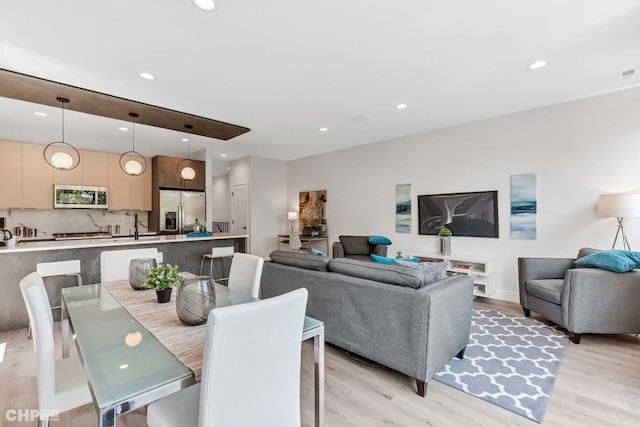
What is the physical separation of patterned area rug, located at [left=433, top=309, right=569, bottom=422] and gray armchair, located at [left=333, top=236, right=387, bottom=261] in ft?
7.31

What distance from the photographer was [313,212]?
7008 millimetres

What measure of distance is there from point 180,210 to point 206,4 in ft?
15.7

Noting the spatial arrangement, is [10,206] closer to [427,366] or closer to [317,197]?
[317,197]

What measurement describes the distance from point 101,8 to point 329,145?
4.47m

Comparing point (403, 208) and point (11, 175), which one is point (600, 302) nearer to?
point (403, 208)

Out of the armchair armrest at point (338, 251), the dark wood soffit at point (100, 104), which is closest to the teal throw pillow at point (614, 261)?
the armchair armrest at point (338, 251)

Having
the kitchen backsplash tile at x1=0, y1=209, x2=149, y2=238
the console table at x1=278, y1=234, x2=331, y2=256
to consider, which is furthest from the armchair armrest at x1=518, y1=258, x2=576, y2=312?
the kitchen backsplash tile at x1=0, y1=209, x2=149, y2=238

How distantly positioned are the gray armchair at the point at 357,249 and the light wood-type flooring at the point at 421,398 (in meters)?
2.83

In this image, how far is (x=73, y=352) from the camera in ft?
8.75

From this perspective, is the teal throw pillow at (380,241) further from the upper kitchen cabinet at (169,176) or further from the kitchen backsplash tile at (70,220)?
the kitchen backsplash tile at (70,220)

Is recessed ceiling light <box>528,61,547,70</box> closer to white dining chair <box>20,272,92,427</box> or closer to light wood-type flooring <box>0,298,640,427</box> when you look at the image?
light wood-type flooring <box>0,298,640,427</box>

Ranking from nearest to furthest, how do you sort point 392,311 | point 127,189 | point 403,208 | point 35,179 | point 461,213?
point 392,311, point 461,213, point 35,179, point 403,208, point 127,189

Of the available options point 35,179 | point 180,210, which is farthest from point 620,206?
point 35,179

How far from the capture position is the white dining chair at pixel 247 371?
3.06 feet
